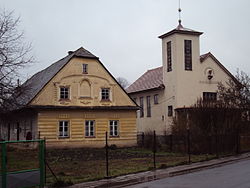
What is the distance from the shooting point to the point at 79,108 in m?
33.5

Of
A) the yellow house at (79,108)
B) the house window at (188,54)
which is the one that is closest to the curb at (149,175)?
the yellow house at (79,108)

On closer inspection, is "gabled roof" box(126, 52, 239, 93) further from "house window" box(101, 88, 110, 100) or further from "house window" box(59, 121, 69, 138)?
"house window" box(59, 121, 69, 138)

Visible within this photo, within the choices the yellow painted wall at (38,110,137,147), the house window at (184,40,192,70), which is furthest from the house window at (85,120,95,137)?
the house window at (184,40,192,70)

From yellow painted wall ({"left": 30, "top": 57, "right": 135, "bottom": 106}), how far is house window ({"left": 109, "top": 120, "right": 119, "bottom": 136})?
1.73m

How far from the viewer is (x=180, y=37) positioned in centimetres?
4066

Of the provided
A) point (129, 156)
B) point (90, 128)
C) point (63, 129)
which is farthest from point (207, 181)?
point (90, 128)

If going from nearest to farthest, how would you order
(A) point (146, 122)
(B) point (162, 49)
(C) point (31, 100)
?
(C) point (31, 100), (B) point (162, 49), (A) point (146, 122)

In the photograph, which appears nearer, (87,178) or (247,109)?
(87,178)

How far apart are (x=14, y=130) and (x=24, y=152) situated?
2870 cm

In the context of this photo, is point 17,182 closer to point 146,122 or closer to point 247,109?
point 247,109

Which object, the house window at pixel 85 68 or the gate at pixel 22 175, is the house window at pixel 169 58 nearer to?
the house window at pixel 85 68

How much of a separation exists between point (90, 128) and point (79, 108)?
88.7 inches

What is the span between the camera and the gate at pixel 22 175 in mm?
11289

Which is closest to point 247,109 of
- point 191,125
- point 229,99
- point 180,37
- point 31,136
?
point 229,99
